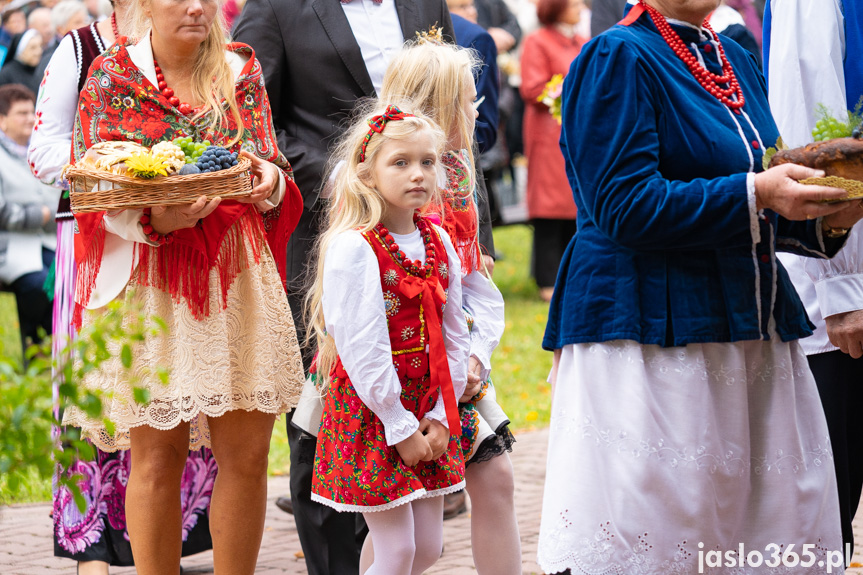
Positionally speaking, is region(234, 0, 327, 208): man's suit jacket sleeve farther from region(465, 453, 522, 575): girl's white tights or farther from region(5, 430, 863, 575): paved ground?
region(5, 430, 863, 575): paved ground

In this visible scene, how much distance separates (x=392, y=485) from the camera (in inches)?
122

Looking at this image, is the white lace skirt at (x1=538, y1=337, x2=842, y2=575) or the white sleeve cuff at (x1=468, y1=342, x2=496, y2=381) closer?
the white lace skirt at (x1=538, y1=337, x2=842, y2=575)

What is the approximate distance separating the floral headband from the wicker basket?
0.35 meters

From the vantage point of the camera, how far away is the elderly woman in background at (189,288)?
339cm

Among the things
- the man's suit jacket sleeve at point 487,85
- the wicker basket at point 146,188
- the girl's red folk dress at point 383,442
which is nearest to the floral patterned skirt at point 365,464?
the girl's red folk dress at point 383,442

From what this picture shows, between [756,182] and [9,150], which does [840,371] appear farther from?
[9,150]

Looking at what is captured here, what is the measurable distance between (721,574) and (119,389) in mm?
1851

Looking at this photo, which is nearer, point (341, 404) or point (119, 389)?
point (341, 404)

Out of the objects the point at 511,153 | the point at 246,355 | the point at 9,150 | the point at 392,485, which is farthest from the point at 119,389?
the point at 511,153

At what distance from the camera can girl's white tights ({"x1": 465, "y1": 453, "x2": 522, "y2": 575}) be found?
138 inches

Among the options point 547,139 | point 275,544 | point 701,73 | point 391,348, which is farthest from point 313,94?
point 547,139

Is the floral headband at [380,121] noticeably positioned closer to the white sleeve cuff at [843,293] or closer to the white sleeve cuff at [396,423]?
the white sleeve cuff at [396,423]

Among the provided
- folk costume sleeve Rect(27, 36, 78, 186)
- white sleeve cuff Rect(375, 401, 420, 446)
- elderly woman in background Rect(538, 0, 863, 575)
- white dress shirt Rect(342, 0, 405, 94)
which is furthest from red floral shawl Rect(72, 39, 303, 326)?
elderly woman in background Rect(538, 0, 863, 575)

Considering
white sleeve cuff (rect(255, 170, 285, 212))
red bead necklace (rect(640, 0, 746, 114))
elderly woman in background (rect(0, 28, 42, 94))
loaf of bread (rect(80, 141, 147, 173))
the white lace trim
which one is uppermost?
elderly woman in background (rect(0, 28, 42, 94))
